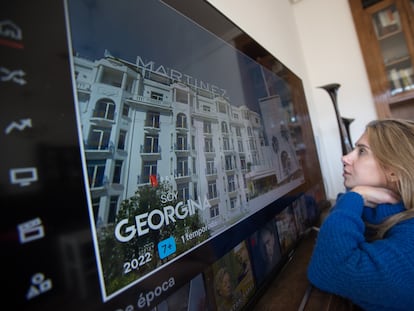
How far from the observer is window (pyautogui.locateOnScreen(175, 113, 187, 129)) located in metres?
0.50

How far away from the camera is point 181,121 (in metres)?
0.51

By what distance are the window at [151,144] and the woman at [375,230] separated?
57 cm

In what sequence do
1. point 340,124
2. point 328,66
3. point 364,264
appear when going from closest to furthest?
1. point 364,264
2. point 340,124
3. point 328,66

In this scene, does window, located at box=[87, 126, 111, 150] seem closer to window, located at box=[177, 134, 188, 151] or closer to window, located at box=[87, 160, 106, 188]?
window, located at box=[87, 160, 106, 188]

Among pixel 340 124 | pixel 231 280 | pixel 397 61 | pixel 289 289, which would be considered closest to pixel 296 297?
pixel 289 289

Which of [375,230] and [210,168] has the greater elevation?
[210,168]

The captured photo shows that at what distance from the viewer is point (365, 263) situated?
57 centimetres

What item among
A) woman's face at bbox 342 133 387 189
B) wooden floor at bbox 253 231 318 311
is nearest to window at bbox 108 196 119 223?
wooden floor at bbox 253 231 318 311

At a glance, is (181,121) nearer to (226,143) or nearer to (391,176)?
(226,143)

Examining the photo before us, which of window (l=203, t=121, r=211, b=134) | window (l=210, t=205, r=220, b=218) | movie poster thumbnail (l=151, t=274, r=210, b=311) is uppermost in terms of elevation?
window (l=203, t=121, r=211, b=134)

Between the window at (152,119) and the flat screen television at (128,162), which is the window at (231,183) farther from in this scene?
the window at (152,119)

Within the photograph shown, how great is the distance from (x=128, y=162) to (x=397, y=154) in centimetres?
90

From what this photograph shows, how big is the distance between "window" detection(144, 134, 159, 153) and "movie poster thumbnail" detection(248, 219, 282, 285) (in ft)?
1.36

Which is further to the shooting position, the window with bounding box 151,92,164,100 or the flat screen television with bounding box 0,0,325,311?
the window with bounding box 151,92,164,100
